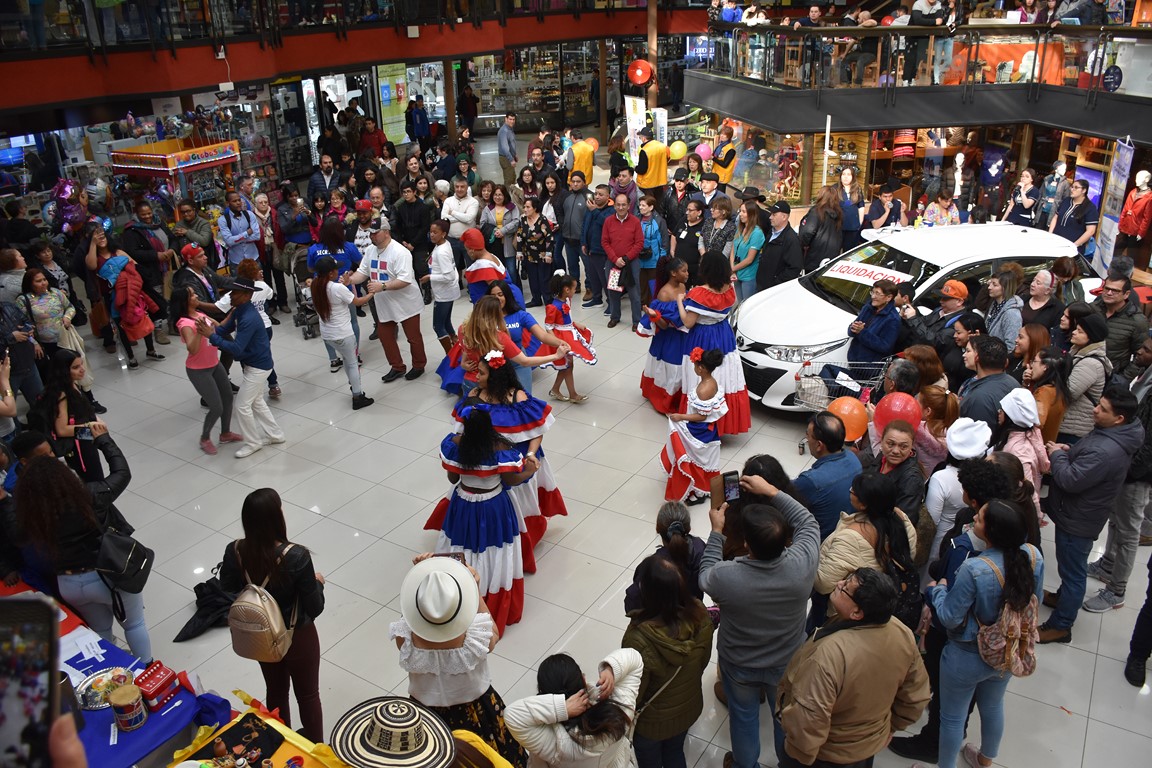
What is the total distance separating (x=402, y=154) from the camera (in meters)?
19.2

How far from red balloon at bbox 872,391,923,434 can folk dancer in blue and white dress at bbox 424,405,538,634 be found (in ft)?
6.75

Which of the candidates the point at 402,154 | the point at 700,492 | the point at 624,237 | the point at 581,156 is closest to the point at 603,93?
the point at 402,154

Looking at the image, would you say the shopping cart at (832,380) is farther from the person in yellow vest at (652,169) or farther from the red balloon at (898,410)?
the person in yellow vest at (652,169)

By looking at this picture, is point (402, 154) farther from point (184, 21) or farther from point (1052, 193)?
point (1052, 193)

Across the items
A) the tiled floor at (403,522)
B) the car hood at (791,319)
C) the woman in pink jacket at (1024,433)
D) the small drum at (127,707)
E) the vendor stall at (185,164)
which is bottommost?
the tiled floor at (403,522)

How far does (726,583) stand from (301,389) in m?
6.19

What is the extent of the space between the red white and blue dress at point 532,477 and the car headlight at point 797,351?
2335 millimetres

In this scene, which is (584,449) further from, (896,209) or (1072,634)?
(896,209)

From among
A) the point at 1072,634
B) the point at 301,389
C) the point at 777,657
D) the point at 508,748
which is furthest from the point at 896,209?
the point at 508,748

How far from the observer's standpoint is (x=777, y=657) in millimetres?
3719

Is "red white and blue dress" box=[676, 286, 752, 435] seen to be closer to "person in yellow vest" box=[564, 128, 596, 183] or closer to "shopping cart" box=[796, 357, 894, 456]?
"shopping cart" box=[796, 357, 894, 456]

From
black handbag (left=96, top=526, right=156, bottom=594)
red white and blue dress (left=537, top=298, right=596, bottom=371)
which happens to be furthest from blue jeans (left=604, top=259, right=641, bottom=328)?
black handbag (left=96, top=526, right=156, bottom=594)

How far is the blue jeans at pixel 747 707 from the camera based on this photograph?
149 inches

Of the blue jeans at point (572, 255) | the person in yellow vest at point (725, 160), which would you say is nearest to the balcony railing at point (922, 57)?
the person in yellow vest at point (725, 160)
